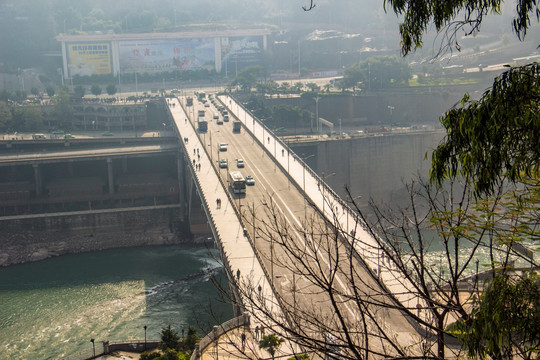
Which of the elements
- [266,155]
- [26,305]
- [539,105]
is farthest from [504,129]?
[266,155]

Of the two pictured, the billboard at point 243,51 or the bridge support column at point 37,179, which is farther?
the billboard at point 243,51

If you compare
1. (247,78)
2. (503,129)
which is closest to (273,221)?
(503,129)

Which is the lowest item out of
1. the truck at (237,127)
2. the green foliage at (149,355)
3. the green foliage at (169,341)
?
the green foliage at (149,355)

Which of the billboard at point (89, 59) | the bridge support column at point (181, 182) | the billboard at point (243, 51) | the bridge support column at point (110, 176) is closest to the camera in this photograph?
the bridge support column at point (181, 182)

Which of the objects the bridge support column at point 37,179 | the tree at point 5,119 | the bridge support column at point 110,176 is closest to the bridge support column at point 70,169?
the bridge support column at point 37,179

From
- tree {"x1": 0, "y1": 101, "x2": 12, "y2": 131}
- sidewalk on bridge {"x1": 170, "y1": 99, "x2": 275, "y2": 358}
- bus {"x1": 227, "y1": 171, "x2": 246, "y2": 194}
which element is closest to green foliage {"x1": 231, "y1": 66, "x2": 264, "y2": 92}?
tree {"x1": 0, "y1": 101, "x2": 12, "y2": 131}

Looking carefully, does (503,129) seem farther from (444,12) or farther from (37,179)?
(37,179)

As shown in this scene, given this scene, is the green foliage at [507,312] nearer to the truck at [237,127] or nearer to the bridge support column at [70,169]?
the truck at [237,127]
